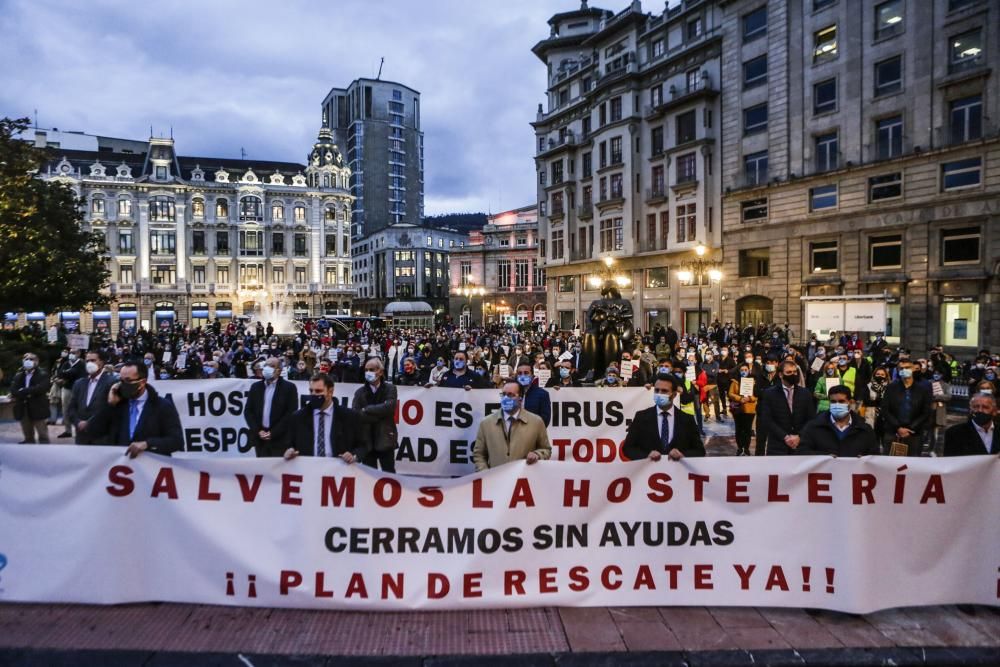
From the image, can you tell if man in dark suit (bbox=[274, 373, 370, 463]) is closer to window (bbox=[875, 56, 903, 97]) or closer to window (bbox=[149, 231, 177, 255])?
window (bbox=[875, 56, 903, 97])

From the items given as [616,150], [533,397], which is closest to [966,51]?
[616,150]

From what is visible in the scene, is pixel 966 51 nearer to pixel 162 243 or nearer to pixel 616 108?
pixel 616 108

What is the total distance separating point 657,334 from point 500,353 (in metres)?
7.29

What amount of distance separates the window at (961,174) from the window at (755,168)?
9.41 meters

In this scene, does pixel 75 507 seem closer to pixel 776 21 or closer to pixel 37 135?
pixel 776 21

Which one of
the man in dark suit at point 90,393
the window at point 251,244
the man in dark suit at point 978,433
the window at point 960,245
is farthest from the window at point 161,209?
the man in dark suit at point 978,433

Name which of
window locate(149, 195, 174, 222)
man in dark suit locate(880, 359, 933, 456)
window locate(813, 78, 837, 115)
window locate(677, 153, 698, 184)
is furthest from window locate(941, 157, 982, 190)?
window locate(149, 195, 174, 222)

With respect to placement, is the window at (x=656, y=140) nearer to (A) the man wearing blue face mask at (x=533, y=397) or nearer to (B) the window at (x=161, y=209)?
(A) the man wearing blue face mask at (x=533, y=397)

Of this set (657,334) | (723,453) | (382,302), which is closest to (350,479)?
(723,453)

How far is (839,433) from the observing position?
6105 millimetres

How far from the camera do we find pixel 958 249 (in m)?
26.5

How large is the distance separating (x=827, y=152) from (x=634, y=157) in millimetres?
15137

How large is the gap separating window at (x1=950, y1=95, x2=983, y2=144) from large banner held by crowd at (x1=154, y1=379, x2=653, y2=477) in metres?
26.4

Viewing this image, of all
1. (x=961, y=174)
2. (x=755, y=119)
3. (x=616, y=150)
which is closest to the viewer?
(x=961, y=174)
